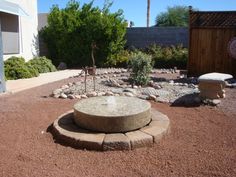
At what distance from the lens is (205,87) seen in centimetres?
623

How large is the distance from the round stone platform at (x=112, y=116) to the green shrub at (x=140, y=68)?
352 cm

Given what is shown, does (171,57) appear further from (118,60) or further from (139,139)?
(139,139)

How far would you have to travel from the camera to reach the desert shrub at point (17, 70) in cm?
962

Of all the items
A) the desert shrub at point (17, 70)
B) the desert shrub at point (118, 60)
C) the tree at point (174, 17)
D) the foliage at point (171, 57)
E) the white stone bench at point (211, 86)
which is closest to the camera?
the white stone bench at point (211, 86)

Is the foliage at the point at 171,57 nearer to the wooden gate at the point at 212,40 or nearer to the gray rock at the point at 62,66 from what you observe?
the wooden gate at the point at 212,40

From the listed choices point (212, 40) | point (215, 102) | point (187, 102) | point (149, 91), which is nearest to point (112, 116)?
point (187, 102)

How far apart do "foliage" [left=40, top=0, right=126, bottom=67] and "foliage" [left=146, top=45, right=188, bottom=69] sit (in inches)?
72.2

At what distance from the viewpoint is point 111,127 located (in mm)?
4023

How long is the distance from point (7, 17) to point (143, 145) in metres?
9.32

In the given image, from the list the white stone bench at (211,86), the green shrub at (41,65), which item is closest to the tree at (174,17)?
the green shrub at (41,65)

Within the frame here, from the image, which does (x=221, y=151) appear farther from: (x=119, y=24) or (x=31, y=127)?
(x=119, y=24)

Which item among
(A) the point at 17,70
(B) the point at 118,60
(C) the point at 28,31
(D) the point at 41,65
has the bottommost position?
(A) the point at 17,70

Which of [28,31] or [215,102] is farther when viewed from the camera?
[28,31]

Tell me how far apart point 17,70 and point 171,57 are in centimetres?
652
